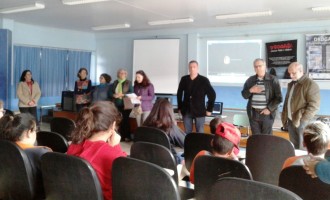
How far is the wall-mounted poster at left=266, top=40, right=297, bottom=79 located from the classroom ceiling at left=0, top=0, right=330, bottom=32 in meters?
0.49

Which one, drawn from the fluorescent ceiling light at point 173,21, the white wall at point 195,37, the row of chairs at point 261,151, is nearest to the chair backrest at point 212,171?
the row of chairs at point 261,151

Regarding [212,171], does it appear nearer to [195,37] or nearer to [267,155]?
[267,155]

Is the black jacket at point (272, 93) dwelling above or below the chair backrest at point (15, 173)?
above

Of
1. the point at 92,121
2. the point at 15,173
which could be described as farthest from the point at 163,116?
the point at 15,173

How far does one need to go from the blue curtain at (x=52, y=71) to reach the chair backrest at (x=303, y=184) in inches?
294

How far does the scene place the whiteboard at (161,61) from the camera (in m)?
8.16

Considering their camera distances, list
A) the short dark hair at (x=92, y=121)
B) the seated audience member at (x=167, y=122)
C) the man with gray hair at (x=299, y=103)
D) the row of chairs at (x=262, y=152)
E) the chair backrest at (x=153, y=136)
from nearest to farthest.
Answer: the short dark hair at (x=92, y=121) → the row of chairs at (x=262, y=152) → the chair backrest at (x=153, y=136) → the seated audience member at (x=167, y=122) → the man with gray hair at (x=299, y=103)

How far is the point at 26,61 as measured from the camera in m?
7.83

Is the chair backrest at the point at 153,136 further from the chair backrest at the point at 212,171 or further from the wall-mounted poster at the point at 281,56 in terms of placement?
the wall-mounted poster at the point at 281,56

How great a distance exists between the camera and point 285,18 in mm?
6512

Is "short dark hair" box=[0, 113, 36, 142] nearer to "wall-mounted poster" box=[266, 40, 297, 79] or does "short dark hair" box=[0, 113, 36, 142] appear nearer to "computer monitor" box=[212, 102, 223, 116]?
"computer monitor" box=[212, 102, 223, 116]

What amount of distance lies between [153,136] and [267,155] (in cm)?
104

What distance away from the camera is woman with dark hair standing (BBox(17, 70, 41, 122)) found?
648cm

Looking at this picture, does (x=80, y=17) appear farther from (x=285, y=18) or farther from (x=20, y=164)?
(x=20, y=164)
